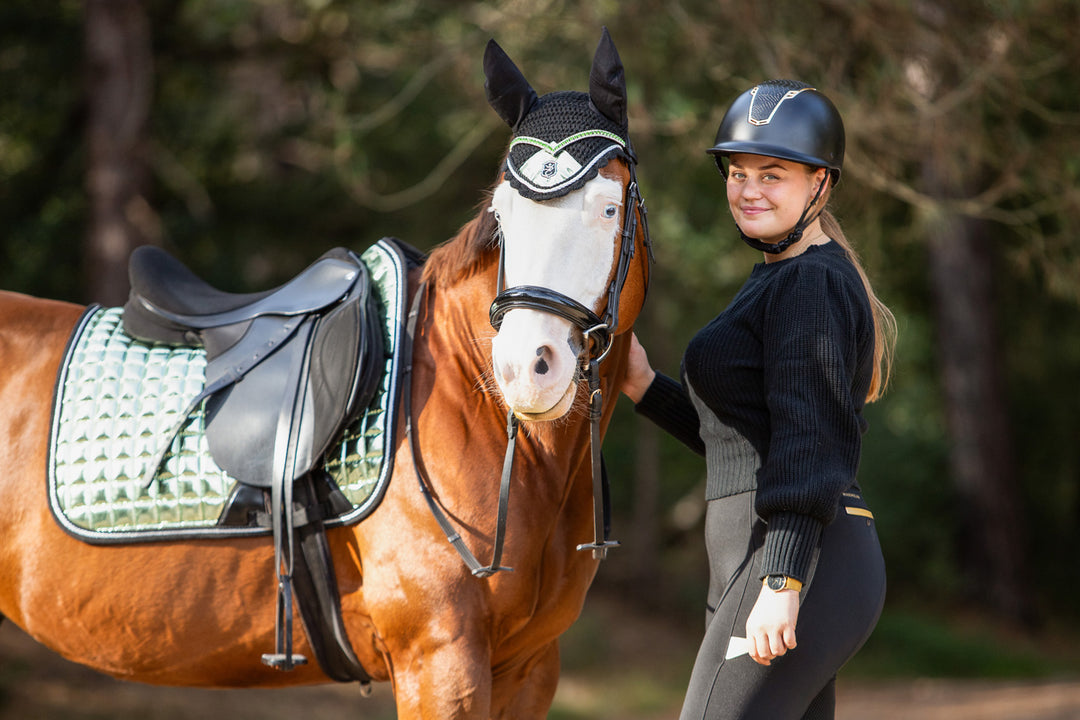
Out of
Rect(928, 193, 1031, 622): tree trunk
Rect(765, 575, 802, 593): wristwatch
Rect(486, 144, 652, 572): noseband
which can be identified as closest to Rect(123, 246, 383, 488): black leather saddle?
Rect(486, 144, 652, 572): noseband

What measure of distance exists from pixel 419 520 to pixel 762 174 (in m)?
1.13

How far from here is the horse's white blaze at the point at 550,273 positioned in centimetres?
195

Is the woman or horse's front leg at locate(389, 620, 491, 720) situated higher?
the woman

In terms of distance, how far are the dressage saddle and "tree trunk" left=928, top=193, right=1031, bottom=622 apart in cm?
880

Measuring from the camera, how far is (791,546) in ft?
6.04

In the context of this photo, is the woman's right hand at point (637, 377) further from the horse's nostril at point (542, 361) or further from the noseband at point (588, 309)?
the horse's nostril at point (542, 361)

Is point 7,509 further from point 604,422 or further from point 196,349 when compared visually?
point 604,422

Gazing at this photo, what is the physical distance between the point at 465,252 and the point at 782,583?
112 cm

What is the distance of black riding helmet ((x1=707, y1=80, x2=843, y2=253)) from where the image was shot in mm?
2070

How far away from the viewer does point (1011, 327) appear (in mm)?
10797

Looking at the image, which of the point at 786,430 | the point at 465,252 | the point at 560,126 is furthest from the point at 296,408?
the point at 786,430

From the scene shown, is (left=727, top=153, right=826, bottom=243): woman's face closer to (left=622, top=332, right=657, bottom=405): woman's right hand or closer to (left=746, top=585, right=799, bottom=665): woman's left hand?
(left=622, top=332, right=657, bottom=405): woman's right hand

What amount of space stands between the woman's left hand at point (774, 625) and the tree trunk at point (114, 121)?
5681 millimetres

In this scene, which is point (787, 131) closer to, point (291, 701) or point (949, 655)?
point (291, 701)
